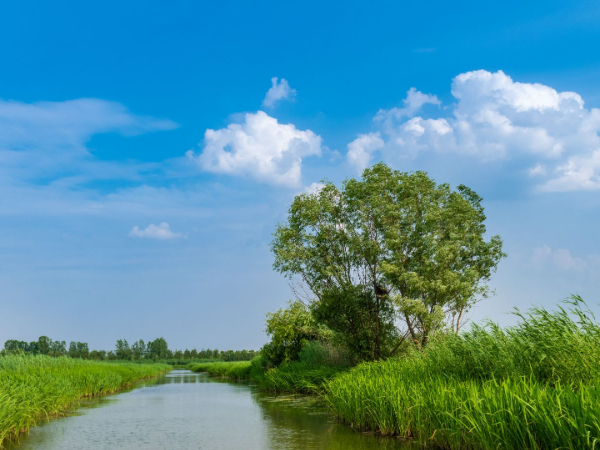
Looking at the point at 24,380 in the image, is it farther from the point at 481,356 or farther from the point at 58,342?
the point at 58,342

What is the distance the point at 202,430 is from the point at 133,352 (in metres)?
98.4

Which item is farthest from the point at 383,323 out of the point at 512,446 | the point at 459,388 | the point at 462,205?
the point at 512,446

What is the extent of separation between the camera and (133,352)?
104688 millimetres

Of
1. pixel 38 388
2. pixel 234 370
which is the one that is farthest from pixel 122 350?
pixel 38 388

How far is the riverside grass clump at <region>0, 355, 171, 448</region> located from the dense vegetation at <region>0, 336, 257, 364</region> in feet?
183

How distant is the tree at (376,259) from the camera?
2369 centimetres

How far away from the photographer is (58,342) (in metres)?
85.1

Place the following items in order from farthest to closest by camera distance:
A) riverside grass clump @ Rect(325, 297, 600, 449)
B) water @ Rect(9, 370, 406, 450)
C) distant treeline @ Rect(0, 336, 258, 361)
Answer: distant treeline @ Rect(0, 336, 258, 361) < water @ Rect(9, 370, 406, 450) < riverside grass clump @ Rect(325, 297, 600, 449)

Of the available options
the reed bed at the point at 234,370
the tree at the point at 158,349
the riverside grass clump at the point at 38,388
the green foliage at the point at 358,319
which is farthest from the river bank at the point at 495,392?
the tree at the point at 158,349

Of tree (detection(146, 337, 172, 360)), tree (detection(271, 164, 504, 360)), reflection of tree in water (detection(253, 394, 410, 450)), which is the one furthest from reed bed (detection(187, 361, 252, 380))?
tree (detection(146, 337, 172, 360))

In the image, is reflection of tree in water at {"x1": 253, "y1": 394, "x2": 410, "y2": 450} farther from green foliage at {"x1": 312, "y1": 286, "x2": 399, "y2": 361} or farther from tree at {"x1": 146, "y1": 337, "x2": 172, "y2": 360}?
tree at {"x1": 146, "y1": 337, "x2": 172, "y2": 360}

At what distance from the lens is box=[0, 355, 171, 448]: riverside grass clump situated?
12.3 metres

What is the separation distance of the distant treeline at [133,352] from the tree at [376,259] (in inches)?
2448

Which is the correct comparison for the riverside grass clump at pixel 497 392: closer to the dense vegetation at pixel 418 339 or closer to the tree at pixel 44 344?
the dense vegetation at pixel 418 339
